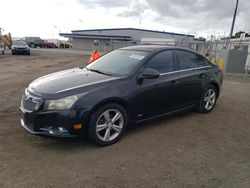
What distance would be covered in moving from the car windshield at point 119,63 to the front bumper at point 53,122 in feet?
3.85

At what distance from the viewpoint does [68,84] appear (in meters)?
3.38

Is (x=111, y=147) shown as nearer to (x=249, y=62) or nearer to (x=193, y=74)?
(x=193, y=74)

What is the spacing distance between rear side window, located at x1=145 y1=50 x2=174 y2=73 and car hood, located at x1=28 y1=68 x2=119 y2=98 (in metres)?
0.87

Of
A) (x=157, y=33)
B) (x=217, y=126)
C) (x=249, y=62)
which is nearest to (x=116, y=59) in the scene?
(x=217, y=126)

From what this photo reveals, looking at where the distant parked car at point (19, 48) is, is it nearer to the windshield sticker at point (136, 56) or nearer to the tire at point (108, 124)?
the windshield sticker at point (136, 56)

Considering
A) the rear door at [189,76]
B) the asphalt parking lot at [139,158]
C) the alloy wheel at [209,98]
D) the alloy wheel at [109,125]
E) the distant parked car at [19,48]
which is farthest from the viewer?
the distant parked car at [19,48]

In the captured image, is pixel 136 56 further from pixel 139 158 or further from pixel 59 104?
pixel 139 158

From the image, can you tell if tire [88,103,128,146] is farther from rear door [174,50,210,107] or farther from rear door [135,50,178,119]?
rear door [174,50,210,107]

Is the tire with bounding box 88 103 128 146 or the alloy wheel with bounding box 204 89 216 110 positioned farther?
the alloy wheel with bounding box 204 89 216 110

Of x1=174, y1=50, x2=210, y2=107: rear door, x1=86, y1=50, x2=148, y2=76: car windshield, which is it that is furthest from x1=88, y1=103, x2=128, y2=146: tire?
x1=174, y1=50, x2=210, y2=107: rear door

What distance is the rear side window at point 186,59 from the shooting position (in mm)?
4493

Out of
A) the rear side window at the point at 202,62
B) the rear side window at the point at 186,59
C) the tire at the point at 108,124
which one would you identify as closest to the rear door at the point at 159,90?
the rear side window at the point at 186,59

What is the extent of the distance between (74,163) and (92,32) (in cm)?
5092

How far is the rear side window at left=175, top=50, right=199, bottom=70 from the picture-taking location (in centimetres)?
449
